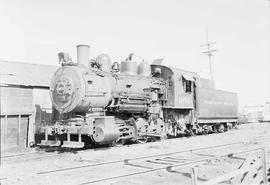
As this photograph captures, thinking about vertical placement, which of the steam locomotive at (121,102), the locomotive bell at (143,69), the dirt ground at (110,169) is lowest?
the dirt ground at (110,169)

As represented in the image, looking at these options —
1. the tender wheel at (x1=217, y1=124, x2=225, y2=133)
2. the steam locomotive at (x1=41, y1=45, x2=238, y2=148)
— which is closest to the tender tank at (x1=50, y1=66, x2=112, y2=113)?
the steam locomotive at (x1=41, y1=45, x2=238, y2=148)

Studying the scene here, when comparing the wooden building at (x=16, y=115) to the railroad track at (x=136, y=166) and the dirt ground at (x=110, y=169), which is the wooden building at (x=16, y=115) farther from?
the railroad track at (x=136, y=166)

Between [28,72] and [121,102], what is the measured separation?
9822mm

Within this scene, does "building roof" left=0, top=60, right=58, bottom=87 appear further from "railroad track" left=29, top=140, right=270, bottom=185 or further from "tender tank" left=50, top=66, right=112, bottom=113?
"railroad track" left=29, top=140, right=270, bottom=185

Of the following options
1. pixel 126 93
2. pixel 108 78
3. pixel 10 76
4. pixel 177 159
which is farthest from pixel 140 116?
pixel 10 76

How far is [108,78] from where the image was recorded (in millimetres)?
12055

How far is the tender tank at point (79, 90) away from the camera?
36.6ft

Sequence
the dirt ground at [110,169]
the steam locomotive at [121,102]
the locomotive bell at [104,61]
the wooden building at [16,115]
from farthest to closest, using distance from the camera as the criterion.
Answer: the wooden building at [16,115] → the locomotive bell at [104,61] → the steam locomotive at [121,102] → the dirt ground at [110,169]

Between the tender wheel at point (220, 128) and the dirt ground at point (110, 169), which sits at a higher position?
the tender wheel at point (220, 128)

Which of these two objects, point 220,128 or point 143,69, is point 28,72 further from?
point 220,128

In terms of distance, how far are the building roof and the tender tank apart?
512 centimetres

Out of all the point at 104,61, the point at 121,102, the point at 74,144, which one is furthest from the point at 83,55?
the point at 74,144

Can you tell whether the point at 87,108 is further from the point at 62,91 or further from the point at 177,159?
the point at 177,159

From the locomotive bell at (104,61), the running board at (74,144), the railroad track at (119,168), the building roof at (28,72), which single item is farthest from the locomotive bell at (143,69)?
the building roof at (28,72)
